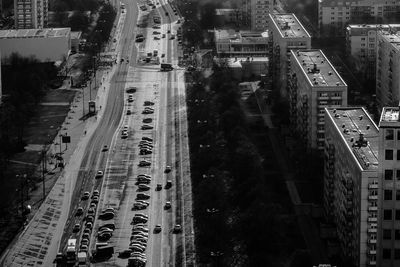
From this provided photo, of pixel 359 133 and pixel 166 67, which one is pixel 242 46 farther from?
pixel 359 133

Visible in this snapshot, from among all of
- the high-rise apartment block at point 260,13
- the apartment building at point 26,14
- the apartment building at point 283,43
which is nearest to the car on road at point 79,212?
the apartment building at point 283,43

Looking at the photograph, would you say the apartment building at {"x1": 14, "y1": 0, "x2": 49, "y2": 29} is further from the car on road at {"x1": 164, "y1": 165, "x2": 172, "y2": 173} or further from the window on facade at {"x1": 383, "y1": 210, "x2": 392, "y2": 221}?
the window on facade at {"x1": 383, "y1": 210, "x2": 392, "y2": 221}

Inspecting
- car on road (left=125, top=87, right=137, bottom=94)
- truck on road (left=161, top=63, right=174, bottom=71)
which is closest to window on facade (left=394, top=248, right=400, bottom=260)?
car on road (left=125, top=87, right=137, bottom=94)

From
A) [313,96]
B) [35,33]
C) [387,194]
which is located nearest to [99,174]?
[313,96]

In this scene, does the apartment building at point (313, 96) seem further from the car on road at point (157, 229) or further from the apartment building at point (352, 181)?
the car on road at point (157, 229)

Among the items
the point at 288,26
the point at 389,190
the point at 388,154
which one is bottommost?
the point at 389,190

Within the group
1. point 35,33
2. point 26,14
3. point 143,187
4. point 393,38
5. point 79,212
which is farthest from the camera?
point 26,14

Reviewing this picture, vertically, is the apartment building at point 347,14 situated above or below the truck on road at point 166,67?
above
